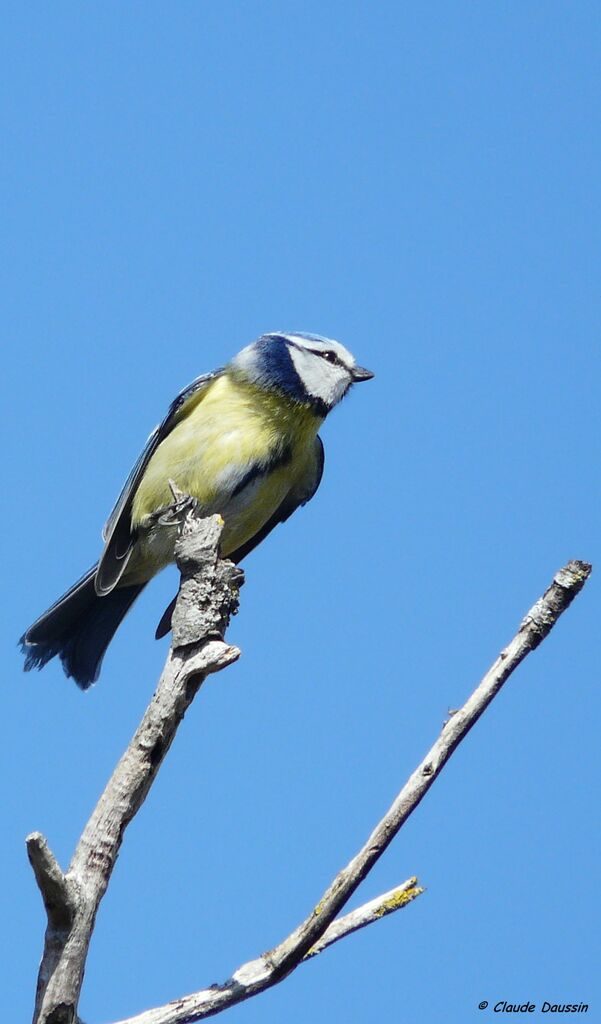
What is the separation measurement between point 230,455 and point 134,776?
2.21 metres

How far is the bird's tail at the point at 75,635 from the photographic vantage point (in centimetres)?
609

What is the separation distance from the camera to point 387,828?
3.60 m

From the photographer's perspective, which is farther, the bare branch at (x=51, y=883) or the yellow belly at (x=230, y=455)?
the yellow belly at (x=230, y=455)

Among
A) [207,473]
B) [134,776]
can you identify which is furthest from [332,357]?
[134,776]

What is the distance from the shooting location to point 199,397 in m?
6.25

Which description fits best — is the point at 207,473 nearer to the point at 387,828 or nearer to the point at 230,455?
the point at 230,455

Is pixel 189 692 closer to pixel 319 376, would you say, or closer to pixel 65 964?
pixel 65 964

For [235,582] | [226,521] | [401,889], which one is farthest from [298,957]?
[226,521]

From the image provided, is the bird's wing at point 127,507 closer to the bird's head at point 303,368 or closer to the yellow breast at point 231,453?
the yellow breast at point 231,453

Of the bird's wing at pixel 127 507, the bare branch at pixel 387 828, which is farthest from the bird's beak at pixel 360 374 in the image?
the bare branch at pixel 387 828

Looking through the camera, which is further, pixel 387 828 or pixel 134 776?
pixel 134 776

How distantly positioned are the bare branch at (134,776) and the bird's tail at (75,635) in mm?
1434

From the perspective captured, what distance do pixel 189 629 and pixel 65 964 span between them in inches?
47.4

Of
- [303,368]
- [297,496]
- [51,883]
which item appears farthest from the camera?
[297,496]
